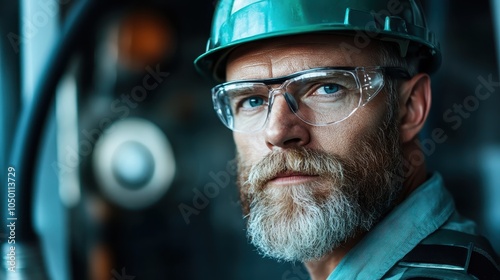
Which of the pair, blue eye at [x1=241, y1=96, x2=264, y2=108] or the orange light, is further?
the orange light

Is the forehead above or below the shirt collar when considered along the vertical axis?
above

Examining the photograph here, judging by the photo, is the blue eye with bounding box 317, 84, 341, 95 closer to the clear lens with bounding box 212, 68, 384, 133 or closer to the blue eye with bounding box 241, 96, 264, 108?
the clear lens with bounding box 212, 68, 384, 133

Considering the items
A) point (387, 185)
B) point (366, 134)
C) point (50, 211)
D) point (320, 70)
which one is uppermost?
point (320, 70)

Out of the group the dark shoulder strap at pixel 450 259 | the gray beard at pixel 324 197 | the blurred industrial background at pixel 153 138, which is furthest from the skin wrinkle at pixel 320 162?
the blurred industrial background at pixel 153 138

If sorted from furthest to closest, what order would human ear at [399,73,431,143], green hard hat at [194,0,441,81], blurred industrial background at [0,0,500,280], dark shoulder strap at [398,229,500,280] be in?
blurred industrial background at [0,0,500,280], human ear at [399,73,431,143], green hard hat at [194,0,441,81], dark shoulder strap at [398,229,500,280]

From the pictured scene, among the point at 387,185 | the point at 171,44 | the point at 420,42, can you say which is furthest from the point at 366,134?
the point at 171,44

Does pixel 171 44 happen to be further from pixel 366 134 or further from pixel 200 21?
pixel 366 134

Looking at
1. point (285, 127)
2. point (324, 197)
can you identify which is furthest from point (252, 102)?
point (324, 197)

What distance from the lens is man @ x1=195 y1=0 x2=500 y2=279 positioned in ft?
4.33

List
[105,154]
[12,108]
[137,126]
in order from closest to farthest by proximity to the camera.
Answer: [12,108]
[105,154]
[137,126]

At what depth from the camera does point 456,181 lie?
3.16m

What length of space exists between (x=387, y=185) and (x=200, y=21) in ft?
10.3

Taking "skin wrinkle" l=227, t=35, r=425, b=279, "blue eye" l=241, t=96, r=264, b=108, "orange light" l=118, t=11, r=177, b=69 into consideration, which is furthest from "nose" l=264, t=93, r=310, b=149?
"orange light" l=118, t=11, r=177, b=69

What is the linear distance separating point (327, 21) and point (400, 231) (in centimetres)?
52
